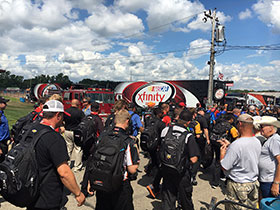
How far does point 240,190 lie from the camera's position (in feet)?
9.09

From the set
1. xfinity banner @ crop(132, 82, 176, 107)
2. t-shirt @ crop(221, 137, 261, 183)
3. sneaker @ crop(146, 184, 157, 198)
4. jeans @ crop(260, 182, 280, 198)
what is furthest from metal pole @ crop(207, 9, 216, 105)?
t-shirt @ crop(221, 137, 261, 183)

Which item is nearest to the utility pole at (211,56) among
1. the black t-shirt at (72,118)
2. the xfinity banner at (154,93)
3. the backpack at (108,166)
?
the xfinity banner at (154,93)

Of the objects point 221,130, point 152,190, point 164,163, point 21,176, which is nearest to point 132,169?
point 164,163

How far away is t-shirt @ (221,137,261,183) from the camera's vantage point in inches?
107

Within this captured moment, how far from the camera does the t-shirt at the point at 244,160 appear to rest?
2725mm

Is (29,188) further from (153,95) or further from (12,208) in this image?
(153,95)

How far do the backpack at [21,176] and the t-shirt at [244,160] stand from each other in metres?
2.37

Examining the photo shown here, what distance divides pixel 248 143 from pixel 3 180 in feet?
9.40

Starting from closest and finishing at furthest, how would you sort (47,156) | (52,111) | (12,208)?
(47,156) < (52,111) < (12,208)

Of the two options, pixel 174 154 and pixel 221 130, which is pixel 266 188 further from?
pixel 221 130

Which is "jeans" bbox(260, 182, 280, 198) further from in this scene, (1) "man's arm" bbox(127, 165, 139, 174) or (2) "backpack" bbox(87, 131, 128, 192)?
(2) "backpack" bbox(87, 131, 128, 192)

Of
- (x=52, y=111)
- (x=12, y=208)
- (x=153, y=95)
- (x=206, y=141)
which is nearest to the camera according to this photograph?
(x=52, y=111)

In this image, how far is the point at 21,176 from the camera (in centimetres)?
186

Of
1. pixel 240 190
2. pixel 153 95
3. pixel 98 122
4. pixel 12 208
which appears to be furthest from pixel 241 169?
pixel 153 95
